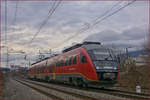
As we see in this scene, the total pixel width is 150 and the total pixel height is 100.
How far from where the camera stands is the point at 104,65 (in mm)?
14914

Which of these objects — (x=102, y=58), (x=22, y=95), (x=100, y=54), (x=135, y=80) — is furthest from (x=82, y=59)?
(x=135, y=80)

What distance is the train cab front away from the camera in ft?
47.7

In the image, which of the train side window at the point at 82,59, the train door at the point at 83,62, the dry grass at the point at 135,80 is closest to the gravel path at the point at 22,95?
the train door at the point at 83,62

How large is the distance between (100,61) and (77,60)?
274 centimetres

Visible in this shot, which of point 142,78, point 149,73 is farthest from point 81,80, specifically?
point 149,73

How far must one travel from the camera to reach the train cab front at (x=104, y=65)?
47.7 feet

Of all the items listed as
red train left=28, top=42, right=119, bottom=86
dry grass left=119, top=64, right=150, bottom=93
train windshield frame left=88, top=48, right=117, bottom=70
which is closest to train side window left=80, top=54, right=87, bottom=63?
red train left=28, top=42, right=119, bottom=86

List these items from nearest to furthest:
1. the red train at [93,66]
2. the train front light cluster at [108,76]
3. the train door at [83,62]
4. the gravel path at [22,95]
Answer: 1. the gravel path at [22,95]
2. the train front light cluster at [108,76]
3. the red train at [93,66]
4. the train door at [83,62]

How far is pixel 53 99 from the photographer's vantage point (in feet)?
36.5

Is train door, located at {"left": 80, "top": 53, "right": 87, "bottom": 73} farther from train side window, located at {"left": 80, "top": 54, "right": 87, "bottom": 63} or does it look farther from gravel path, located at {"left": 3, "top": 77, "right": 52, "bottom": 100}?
gravel path, located at {"left": 3, "top": 77, "right": 52, "bottom": 100}

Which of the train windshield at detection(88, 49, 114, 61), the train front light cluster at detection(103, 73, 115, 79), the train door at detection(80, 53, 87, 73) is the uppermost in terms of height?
the train windshield at detection(88, 49, 114, 61)

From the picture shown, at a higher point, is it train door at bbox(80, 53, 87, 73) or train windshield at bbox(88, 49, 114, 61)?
train windshield at bbox(88, 49, 114, 61)

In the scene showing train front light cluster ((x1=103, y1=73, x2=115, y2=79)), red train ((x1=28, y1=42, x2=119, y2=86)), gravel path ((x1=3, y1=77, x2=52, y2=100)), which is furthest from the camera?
red train ((x1=28, y1=42, x2=119, y2=86))

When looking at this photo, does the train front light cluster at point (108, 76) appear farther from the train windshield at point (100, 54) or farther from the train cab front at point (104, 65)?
the train windshield at point (100, 54)
